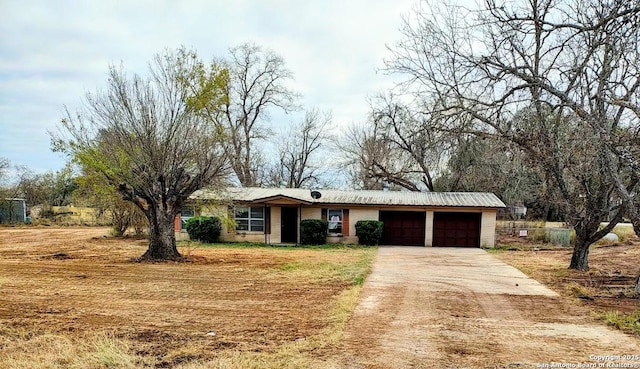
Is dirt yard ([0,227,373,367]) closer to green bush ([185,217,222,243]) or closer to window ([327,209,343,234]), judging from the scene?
green bush ([185,217,222,243])

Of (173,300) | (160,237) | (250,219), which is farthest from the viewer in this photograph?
(250,219)

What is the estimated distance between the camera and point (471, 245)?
21688 mm

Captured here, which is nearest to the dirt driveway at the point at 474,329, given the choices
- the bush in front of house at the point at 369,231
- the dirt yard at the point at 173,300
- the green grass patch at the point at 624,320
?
the green grass patch at the point at 624,320

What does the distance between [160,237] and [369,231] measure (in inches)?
396

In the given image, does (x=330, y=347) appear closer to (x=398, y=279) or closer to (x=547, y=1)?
(x=398, y=279)

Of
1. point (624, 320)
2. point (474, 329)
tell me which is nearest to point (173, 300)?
point (474, 329)

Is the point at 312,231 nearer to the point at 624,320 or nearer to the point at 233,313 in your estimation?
the point at 233,313

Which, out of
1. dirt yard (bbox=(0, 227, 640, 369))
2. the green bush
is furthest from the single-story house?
dirt yard (bbox=(0, 227, 640, 369))

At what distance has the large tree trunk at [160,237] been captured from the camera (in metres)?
14.5

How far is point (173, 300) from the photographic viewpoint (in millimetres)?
8336

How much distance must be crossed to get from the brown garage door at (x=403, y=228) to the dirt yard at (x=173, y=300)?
24.5ft

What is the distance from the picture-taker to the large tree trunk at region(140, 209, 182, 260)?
14.5 m

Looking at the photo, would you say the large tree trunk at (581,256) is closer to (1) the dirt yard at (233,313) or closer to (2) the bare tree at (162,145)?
(1) the dirt yard at (233,313)

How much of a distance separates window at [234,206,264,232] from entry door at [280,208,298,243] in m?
1.13
